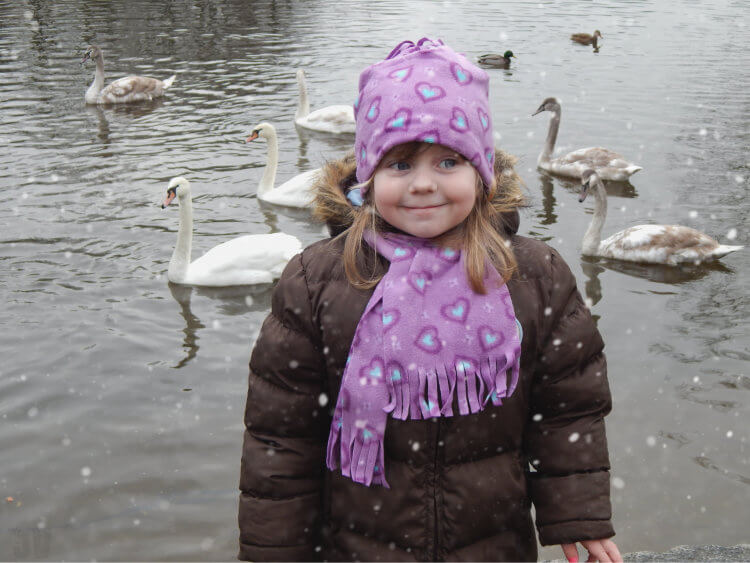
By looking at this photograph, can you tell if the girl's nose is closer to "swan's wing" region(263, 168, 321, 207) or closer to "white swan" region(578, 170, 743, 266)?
"white swan" region(578, 170, 743, 266)

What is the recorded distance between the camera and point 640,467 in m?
5.59

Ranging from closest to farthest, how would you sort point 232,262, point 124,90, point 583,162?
point 232,262
point 583,162
point 124,90

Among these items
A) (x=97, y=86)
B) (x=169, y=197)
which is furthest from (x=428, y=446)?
(x=97, y=86)

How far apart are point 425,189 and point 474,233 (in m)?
0.25

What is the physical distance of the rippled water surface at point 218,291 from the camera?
536 cm

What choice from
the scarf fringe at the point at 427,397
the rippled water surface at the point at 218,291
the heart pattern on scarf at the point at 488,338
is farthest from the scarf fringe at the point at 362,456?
the rippled water surface at the point at 218,291

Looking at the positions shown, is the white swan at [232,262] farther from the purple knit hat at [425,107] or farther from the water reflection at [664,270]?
the purple knit hat at [425,107]

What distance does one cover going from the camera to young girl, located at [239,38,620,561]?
257cm

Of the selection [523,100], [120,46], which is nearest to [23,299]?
[523,100]

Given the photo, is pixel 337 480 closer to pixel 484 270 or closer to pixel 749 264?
pixel 484 270

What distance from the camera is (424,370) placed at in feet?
8.40

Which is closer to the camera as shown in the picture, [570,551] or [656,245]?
[570,551]

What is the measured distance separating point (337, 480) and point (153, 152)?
11.1 meters

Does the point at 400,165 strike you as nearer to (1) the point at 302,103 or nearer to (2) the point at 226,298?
(2) the point at 226,298
